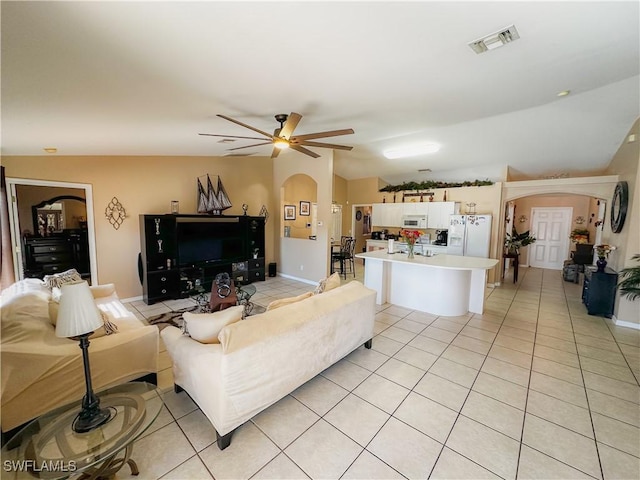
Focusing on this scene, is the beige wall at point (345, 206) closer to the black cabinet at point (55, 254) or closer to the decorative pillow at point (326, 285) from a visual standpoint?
the decorative pillow at point (326, 285)

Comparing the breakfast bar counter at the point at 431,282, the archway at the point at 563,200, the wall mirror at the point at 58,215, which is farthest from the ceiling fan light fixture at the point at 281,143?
the archway at the point at 563,200

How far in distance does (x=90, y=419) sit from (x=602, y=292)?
6381 mm

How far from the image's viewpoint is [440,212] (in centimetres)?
659

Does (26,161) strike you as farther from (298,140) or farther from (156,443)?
(156,443)

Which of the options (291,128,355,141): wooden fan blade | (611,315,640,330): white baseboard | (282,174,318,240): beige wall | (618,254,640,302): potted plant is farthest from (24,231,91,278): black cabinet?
(611,315,640,330): white baseboard

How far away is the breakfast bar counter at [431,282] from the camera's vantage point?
159 inches

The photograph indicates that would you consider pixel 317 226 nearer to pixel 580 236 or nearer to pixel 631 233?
pixel 631 233

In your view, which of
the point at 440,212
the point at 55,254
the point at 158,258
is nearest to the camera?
the point at 158,258

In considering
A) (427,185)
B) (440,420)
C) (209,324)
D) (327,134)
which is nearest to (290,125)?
(327,134)

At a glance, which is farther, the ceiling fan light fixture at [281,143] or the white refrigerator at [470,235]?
the white refrigerator at [470,235]

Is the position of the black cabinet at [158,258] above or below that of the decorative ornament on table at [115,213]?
below

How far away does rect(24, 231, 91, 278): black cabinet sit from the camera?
5.25 meters

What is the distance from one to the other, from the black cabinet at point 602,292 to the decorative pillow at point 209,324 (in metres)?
5.54

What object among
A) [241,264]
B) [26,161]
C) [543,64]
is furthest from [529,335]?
[26,161]
